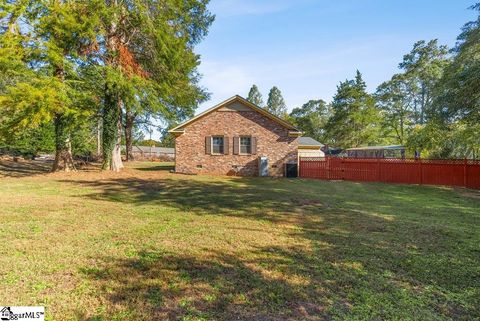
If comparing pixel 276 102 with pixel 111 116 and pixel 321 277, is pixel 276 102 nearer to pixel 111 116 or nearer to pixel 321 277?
pixel 111 116

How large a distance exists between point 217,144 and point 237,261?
1542 cm

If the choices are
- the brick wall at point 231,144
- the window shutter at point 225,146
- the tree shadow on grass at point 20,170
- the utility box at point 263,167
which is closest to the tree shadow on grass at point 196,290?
the utility box at point 263,167

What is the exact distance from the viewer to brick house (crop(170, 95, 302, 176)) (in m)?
19.2

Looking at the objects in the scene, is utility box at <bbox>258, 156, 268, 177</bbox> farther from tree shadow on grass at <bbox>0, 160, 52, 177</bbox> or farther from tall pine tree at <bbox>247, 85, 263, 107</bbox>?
tall pine tree at <bbox>247, 85, 263, 107</bbox>

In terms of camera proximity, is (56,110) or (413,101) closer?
(56,110)

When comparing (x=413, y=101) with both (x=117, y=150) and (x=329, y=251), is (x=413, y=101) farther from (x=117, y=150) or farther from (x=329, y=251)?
(x=329, y=251)

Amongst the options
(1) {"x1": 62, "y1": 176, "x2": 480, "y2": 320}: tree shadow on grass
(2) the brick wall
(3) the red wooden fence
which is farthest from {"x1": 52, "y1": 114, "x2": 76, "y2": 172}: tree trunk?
(1) {"x1": 62, "y1": 176, "x2": 480, "y2": 320}: tree shadow on grass

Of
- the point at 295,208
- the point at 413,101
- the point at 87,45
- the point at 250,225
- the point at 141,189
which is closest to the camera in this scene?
the point at 250,225

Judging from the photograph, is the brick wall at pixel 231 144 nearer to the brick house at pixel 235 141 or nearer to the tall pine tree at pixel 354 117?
the brick house at pixel 235 141

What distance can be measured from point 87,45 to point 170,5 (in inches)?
205

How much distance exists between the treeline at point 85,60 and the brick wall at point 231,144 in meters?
3.08

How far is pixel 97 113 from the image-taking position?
1973 centimetres

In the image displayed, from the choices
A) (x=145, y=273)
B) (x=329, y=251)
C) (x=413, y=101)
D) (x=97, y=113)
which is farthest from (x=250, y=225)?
(x=413, y=101)

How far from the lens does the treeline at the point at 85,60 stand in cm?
1409
